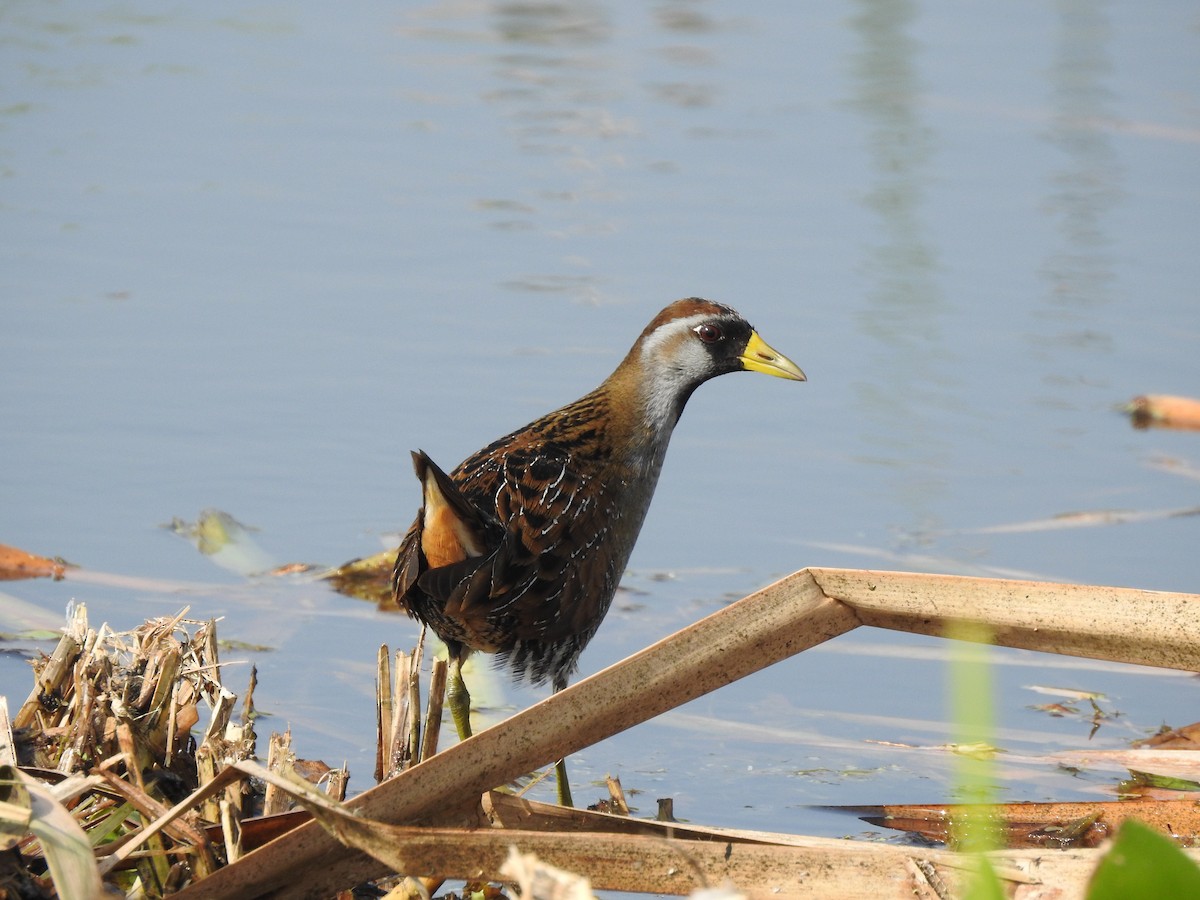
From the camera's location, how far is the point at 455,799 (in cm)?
256

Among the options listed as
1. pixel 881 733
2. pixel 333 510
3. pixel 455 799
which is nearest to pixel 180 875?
pixel 455 799

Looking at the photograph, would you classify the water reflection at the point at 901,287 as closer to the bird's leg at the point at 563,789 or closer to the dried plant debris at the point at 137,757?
the bird's leg at the point at 563,789

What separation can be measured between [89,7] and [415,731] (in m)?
8.95

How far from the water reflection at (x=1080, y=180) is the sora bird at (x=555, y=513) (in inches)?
119

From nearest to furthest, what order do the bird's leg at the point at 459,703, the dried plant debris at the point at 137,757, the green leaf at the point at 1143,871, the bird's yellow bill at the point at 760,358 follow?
the green leaf at the point at 1143,871, the dried plant debris at the point at 137,757, the bird's leg at the point at 459,703, the bird's yellow bill at the point at 760,358

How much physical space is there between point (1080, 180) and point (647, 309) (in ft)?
9.64

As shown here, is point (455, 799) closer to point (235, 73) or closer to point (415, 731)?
point (415, 731)

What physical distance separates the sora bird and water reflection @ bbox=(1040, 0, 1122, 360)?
3019 mm

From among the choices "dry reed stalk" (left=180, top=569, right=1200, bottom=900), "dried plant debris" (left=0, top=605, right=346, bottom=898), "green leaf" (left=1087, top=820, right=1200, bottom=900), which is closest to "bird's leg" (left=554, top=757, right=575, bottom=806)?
"dried plant debris" (left=0, top=605, right=346, bottom=898)

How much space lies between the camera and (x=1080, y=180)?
342 inches

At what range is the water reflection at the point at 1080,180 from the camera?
734 cm

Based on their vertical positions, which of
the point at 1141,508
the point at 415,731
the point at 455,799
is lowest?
the point at 1141,508

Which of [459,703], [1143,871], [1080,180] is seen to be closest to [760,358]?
[459,703]

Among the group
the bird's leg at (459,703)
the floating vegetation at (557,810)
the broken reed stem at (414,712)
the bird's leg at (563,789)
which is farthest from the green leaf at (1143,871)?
the bird's leg at (459,703)
